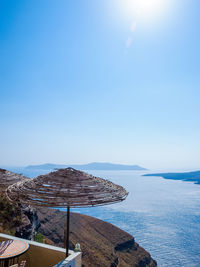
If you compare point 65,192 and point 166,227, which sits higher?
point 65,192

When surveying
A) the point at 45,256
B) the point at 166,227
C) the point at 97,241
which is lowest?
the point at 166,227

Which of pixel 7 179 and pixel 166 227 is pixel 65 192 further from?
pixel 166 227

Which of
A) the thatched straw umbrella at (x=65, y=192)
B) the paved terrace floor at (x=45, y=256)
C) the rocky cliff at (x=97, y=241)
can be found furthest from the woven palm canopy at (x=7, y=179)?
the rocky cliff at (x=97, y=241)

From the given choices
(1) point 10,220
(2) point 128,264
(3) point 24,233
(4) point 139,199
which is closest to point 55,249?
(1) point 10,220

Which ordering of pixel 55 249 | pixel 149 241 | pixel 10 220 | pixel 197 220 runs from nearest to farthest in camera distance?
pixel 55 249, pixel 10 220, pixel 149 241, pixel 197 220

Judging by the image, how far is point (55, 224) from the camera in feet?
91.9

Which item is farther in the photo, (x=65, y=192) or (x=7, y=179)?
(x=7, y=179)

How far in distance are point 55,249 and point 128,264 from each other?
30293mm

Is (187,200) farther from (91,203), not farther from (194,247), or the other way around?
(91,203)

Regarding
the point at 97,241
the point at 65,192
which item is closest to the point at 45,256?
the point at 65,192

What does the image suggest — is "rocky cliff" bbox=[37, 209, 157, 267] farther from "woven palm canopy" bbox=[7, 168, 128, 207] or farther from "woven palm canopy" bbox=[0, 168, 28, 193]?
"woven palm canopy" bbox=[7, 168, 128, 207]

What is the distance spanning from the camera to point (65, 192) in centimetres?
239

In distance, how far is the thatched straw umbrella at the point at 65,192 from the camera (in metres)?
2.30

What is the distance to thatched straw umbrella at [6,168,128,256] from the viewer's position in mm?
2297
